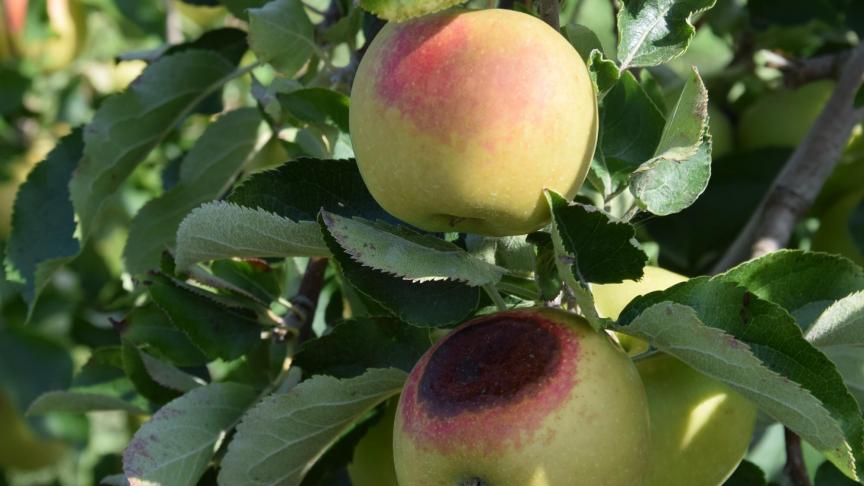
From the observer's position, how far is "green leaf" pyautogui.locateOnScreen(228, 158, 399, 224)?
2.59 feet

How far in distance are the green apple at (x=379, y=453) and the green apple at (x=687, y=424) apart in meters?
0.21

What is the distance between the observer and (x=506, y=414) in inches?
24.9

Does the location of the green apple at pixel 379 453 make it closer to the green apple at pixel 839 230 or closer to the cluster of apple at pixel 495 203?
the cluster of apple at pixel 495 203

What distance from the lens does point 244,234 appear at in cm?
73

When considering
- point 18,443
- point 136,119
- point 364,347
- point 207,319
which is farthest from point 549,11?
point 18,443

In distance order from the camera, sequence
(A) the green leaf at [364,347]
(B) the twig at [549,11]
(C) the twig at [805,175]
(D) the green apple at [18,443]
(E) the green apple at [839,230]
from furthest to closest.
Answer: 1. (D) the green apple at [18,443]
2. (E) the green apple at [839,230]
3. (C) the twig at [805,175]
4. (A) the green leaf at [364,347]
5. (B) the twig at [549,11]

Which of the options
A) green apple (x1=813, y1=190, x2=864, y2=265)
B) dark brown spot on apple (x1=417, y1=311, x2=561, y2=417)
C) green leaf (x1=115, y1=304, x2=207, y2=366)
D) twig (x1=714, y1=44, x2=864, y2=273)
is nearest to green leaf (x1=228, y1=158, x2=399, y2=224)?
dark brown spot on apple (x1=417, y1=311, x2=561, y2=417)

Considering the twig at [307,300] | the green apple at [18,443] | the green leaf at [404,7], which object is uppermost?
the green leaf at [404,7]

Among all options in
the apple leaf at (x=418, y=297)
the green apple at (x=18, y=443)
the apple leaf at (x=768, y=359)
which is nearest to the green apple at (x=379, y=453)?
the apple leaf at (x=418, y=297)

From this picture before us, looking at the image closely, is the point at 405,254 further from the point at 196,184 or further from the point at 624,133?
the point at 196,184

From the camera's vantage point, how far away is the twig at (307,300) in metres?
0.99

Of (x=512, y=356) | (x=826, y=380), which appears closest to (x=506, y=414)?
(x=512, y=356)

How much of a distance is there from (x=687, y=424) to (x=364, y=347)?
24cm

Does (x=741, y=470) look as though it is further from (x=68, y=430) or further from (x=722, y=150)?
(x=68, y=430)
